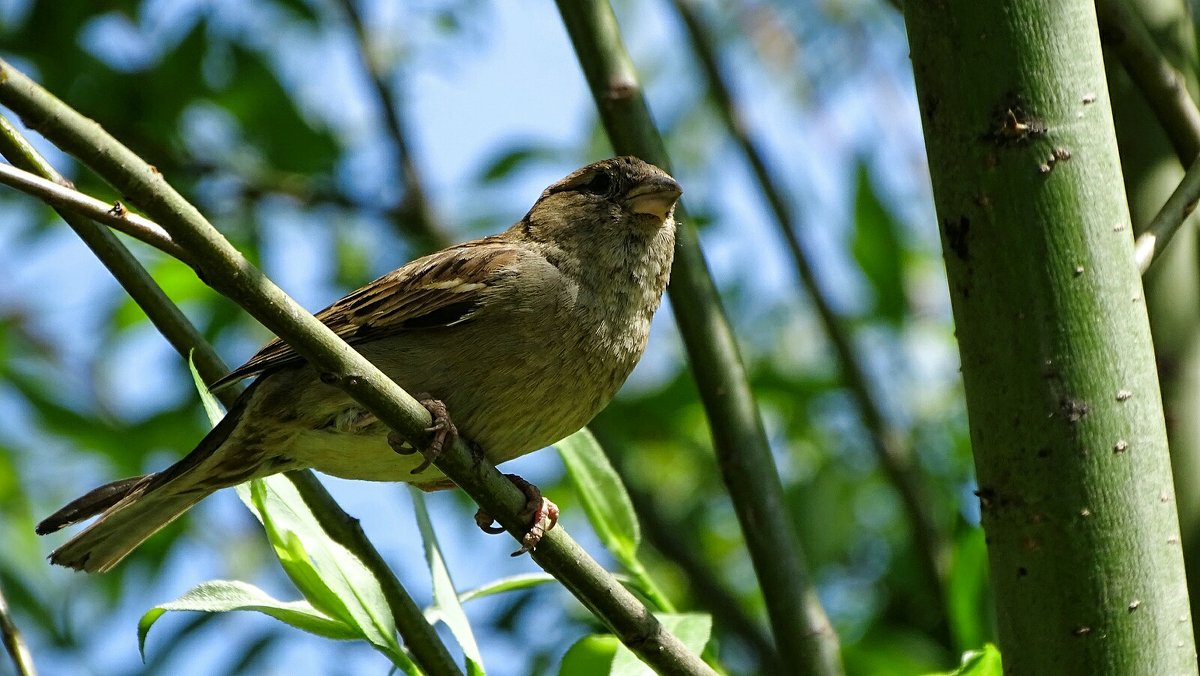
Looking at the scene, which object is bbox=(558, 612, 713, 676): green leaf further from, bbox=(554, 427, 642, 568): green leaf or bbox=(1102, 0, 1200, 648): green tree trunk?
bbox=(1102, 0, 1200, 648): green tree trunk

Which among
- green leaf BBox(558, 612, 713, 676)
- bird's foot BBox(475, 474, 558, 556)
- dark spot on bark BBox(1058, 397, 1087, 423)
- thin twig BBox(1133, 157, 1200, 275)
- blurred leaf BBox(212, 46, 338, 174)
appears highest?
blurred leaf BBox(212, 46, 338, 174)

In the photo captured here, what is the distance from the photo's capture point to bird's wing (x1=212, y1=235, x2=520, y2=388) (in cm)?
386

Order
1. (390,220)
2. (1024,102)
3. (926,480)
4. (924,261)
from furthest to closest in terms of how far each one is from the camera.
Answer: (924,261), (390,220), (926,480), (1024,102)

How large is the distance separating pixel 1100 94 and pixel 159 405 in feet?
14.7

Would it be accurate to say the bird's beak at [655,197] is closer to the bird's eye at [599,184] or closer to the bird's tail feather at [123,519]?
the bird's eye at [599,184]

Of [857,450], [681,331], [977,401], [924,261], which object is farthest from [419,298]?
[924,261]

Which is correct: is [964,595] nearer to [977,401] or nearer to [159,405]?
[977,401]

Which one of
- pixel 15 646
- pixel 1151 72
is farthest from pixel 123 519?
pixel 1151 72

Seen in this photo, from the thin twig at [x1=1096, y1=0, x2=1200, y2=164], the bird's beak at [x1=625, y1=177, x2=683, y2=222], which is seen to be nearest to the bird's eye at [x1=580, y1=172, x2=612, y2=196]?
the bird's beak at [x1=625, y1=177, x2=683, y2=222]

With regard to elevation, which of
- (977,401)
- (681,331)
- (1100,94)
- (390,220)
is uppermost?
(390,220)

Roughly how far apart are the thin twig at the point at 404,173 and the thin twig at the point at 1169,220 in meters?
3.89

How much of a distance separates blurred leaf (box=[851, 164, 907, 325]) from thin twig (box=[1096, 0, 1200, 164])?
68.5 inches

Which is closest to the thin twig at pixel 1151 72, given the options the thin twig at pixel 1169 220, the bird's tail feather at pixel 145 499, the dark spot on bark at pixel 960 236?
the thin twig at pixel 1169 220

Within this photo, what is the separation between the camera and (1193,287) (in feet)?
10.9
